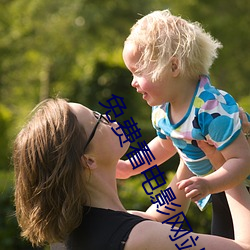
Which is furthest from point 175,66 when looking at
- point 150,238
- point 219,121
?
point 150,238

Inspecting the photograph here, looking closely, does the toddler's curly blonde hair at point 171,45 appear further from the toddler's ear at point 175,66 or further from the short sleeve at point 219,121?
the short sleeve at point 219,121

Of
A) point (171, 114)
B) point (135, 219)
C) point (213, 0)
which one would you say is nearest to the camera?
point (135, 219)

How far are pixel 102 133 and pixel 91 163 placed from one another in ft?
0.41

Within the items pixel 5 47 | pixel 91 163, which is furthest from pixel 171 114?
pixel 5 47

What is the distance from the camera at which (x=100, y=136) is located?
2.73m

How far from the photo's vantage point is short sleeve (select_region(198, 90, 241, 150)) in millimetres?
2613

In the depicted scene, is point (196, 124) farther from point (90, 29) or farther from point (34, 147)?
point (90, 29)

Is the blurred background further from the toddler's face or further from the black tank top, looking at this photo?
A: the black tank top

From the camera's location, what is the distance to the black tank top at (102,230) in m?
2.54

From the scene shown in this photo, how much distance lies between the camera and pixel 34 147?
106 inches

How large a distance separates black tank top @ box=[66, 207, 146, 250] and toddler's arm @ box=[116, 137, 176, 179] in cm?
47

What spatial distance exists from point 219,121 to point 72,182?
0.60m

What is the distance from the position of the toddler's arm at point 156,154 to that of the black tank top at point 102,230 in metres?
0.47

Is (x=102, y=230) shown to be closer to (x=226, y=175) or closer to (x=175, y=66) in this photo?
(x=226, y=175)
